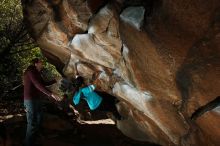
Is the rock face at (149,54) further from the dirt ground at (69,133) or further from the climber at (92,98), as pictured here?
the dirt ground at (69,133)

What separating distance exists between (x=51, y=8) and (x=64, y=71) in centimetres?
212

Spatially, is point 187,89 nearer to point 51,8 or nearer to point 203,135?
point 203,135

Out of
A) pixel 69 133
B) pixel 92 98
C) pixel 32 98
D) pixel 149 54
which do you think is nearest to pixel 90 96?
pixel 92 98

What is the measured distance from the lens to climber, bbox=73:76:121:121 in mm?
8781

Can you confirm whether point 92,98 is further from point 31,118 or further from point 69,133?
point 69,133

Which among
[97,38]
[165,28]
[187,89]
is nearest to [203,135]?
[187,89]

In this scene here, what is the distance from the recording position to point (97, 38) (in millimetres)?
8102

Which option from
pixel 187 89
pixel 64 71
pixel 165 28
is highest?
pixel 165 28

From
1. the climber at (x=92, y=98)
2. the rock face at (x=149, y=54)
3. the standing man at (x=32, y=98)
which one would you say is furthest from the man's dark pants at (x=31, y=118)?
the rock face at (x=149, y=54)

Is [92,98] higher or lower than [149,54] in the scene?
lower

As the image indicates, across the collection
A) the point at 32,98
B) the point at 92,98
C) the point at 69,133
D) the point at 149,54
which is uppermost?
the point at 149,54

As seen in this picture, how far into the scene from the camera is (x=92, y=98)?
8945mm

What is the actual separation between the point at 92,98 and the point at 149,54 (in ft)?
8.46

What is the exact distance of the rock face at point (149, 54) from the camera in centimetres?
587
